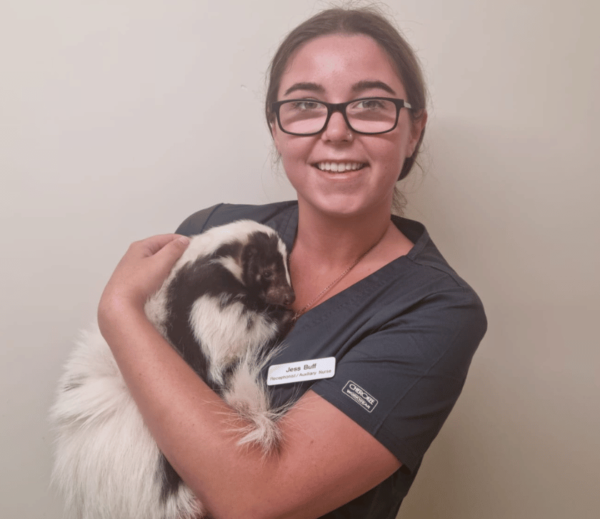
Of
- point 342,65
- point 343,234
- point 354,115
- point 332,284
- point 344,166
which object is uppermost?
point 342,65

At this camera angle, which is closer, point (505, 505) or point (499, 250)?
point (499, 250)

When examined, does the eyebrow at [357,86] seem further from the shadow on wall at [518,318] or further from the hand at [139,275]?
the shadow on wall at [518,318]

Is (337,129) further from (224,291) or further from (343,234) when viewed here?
(224,291)

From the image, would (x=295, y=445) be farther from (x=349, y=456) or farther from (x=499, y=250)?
(x=499, y=250)

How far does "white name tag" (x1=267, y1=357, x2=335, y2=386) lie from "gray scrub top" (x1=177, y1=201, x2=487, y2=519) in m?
0.02

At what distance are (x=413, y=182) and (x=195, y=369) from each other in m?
1.12

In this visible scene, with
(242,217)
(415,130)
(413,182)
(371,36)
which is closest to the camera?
(371,36)

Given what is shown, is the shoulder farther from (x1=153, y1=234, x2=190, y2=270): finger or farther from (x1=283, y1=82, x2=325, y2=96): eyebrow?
(x1=283, y1=82, x2=325, y2=96): eyebrow

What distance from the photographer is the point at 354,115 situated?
1113mm

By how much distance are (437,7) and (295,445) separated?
1.48 m

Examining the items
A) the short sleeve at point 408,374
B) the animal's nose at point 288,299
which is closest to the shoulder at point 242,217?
the animal's nose at point 288,299

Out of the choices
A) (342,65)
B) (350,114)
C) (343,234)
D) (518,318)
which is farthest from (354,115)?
(518,318)

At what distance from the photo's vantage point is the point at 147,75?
140 cm

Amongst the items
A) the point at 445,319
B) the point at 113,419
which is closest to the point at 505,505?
the point at 445,319
